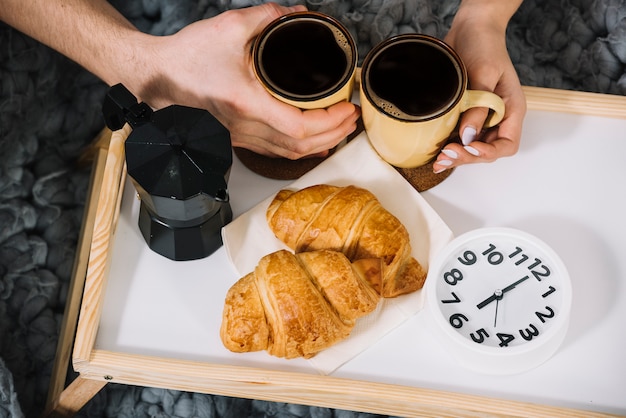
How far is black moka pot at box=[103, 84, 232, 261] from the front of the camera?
70 cm

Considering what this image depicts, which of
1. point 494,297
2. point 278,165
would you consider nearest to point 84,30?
point 278,165

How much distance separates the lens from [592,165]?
0.89m

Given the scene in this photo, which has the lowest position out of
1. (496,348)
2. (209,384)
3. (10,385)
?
(10,385)

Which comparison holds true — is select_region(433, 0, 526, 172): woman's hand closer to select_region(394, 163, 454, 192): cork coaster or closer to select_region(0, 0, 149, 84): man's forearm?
select_region(394, 163, 454, 192): cork coaster

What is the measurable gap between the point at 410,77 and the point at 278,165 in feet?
0.68

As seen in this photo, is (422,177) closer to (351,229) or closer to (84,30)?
(351,229)

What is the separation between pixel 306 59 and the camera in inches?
30.5

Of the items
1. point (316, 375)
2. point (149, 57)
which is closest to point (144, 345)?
point (316, 375)

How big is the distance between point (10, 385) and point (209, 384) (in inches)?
11.8

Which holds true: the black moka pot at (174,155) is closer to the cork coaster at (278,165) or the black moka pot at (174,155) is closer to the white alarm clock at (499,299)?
the cork coaster at (278,165)

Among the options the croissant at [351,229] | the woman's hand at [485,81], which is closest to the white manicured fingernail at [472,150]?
the woman's hand at [485,81]

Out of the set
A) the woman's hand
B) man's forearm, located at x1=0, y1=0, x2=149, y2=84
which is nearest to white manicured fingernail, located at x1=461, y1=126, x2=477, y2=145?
the woman's hand

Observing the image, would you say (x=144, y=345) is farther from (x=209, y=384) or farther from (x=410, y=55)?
(x=410, y=55)

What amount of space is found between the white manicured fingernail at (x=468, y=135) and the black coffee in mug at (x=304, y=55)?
14 cm
